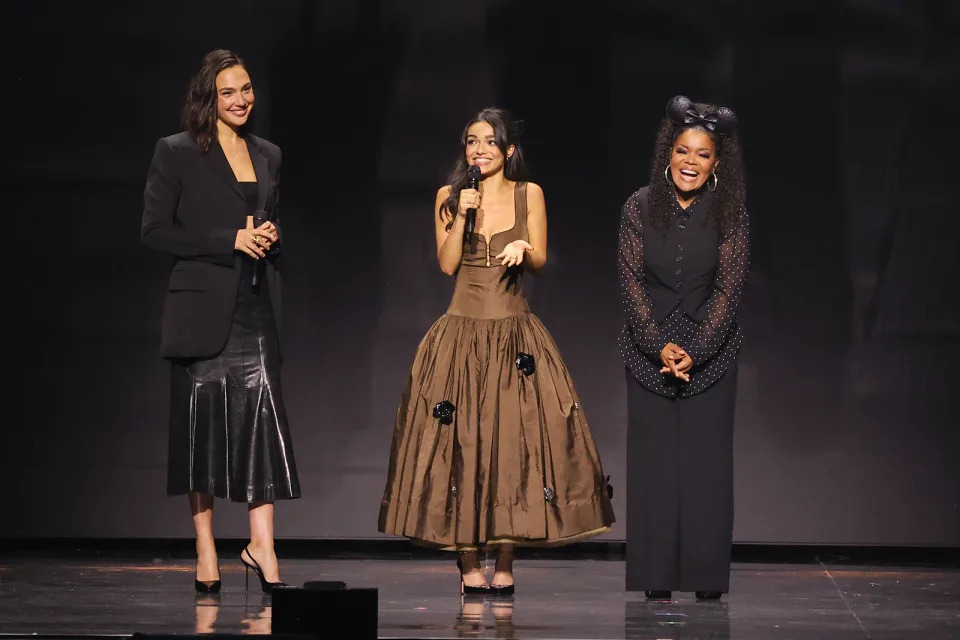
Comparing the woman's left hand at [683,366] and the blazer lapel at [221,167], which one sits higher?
the blazer lapel at [221,167]

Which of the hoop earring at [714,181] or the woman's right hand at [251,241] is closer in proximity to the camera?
the woman's right hand at [251,241]

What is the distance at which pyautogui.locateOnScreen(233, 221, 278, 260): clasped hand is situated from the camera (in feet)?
15.6

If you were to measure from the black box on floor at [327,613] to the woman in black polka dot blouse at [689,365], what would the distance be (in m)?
1.18

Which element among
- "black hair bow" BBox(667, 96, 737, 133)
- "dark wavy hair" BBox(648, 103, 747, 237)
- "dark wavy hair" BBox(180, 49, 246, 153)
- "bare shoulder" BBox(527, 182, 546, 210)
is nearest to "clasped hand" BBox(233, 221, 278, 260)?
"dark wavy hair" BBox(180, 49, 246, 153)

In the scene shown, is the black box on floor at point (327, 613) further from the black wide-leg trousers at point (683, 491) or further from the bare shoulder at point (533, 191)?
the bare shoulder at point (533, 191)

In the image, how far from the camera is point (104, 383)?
623cm

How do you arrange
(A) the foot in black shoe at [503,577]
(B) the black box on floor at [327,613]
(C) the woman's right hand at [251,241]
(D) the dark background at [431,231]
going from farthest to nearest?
1. (D) the dark background at [431,231]
2. (A) the foot in black shoe at [503,577]
3. (C) the woman's right hand at [251,241]
4. (B) the black box on floor at [327,613]

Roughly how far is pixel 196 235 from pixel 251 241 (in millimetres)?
179

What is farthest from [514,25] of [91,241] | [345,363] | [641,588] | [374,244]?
[641,588]

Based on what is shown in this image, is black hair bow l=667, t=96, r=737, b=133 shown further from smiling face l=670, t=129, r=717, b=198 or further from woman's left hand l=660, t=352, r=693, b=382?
woman's left hand l=660, t=352, r=693, b=382

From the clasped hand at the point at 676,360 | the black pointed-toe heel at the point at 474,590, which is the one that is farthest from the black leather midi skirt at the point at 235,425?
the clasped hand at the point at 676,360

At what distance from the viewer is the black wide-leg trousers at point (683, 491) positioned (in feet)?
15.8

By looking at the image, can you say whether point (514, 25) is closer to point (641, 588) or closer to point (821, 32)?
point (821, 32)

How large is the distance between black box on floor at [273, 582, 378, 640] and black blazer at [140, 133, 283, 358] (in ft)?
3.54
